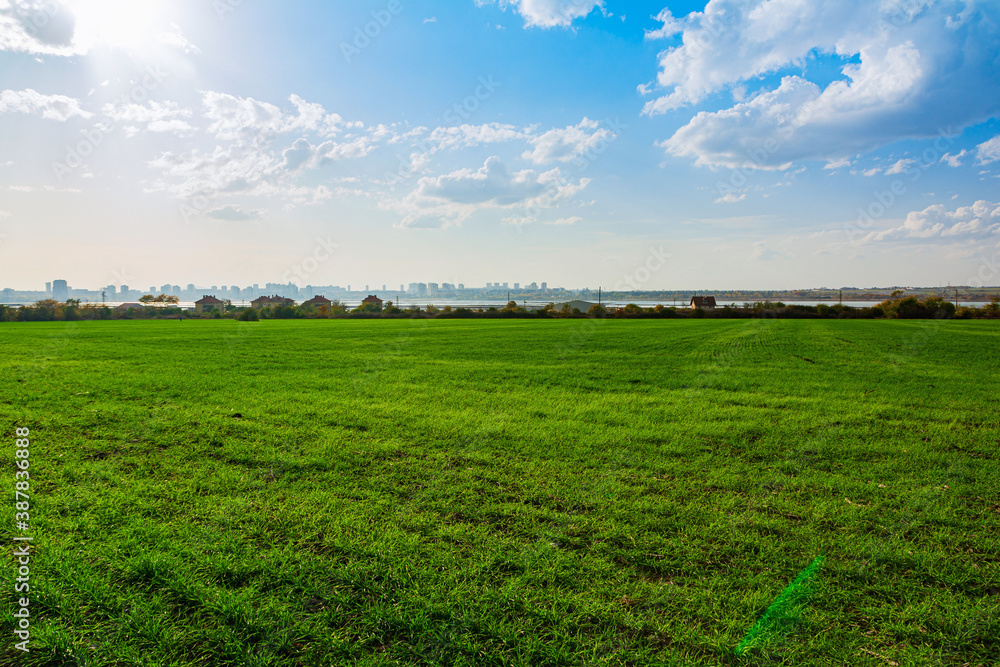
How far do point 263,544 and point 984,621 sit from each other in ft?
18.2

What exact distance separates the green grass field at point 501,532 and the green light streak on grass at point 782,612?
0.03 m

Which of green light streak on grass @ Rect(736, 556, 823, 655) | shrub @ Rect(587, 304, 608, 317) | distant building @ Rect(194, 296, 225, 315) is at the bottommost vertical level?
green light streak on grass @ Rect(736, 556, 823, 655)

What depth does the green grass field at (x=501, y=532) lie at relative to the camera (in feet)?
9.57

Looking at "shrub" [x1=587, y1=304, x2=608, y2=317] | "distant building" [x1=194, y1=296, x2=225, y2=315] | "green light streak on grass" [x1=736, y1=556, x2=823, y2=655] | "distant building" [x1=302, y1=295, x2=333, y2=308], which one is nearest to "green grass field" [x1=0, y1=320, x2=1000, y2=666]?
"green light streak on grass" [x1=736, y1=556, x2=823, y2=655]

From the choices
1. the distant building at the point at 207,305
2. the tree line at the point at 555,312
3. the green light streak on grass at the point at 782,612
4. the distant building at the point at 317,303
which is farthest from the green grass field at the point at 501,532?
the distant building at the point at 207,305

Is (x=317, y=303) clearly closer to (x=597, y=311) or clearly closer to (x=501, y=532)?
(x=597, y=311)

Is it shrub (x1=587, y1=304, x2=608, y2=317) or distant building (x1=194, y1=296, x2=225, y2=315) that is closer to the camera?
shrub (x1=587, y1=304, x2=608, y2=317)

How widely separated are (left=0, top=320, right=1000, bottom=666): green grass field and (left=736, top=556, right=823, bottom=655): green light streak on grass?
0.03 metres

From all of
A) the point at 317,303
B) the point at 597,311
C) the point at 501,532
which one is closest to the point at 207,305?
the point at 317,303

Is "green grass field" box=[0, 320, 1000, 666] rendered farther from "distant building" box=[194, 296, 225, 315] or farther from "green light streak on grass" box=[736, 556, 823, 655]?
"distant building" box=[194, 296, 225, 315]

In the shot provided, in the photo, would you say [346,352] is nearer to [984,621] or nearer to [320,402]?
[320,402]

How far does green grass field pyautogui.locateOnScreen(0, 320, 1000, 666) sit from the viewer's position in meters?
2.92

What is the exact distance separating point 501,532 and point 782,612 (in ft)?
7.45

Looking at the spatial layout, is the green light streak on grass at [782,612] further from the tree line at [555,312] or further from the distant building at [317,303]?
the distant building at [317,303]
